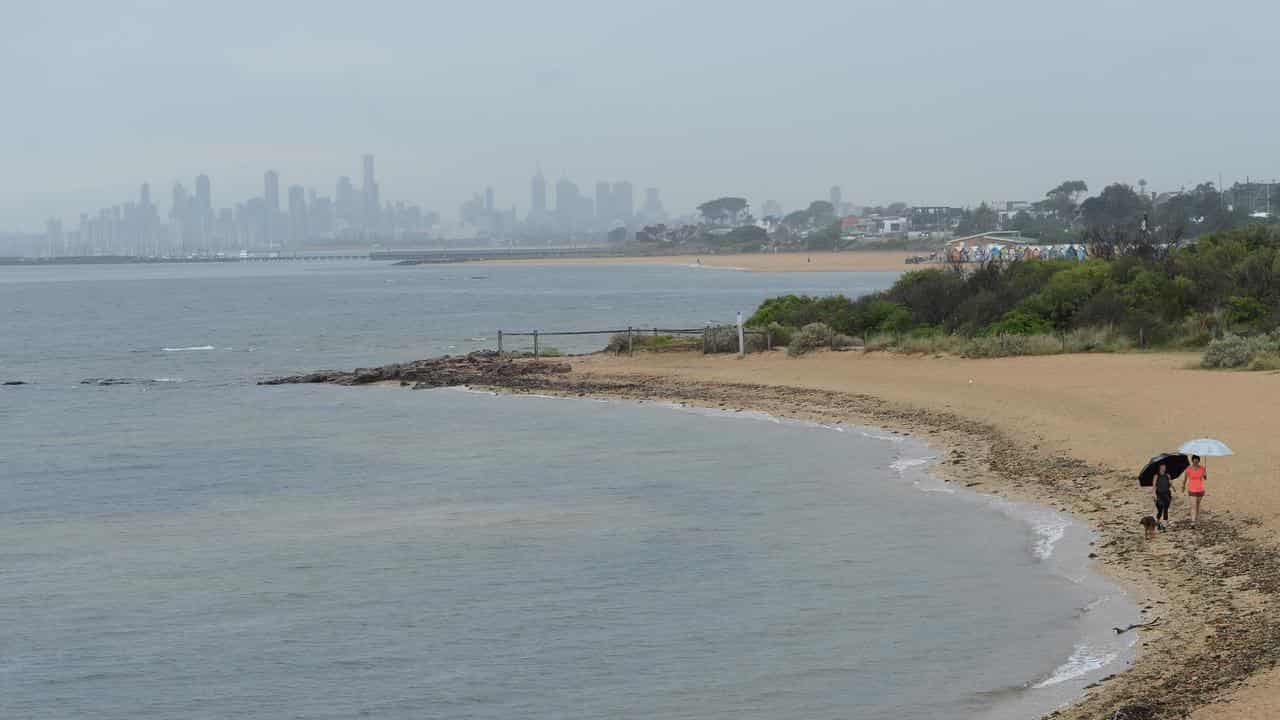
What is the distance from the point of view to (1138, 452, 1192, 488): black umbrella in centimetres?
1853

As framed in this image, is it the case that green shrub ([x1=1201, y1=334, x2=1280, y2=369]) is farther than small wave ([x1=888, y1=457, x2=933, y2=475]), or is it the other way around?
green shrub ([x1=1201, y1=334, x2=1280, y2=369])

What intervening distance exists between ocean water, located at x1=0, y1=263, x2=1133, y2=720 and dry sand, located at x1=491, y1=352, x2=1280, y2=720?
757 mm

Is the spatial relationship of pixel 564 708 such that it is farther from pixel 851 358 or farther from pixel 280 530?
pixel 851 358

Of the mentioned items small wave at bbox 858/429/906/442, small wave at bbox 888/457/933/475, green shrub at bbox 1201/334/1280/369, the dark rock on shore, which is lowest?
the dark rock on shore

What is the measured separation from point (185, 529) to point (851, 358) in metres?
23.5

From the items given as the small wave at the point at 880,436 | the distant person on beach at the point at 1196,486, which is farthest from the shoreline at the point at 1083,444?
the small wave at the point at 880,436

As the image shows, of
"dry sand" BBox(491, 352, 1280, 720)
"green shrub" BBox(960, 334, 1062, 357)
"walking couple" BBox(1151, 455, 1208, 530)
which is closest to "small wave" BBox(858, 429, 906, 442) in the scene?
"dry sand" BBox(491, 352, 1280, 720)

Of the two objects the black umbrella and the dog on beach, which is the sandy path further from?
the black umbrella

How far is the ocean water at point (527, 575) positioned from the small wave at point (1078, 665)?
3 cm

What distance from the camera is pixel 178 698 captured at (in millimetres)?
13398

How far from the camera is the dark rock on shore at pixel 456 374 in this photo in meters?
42.9

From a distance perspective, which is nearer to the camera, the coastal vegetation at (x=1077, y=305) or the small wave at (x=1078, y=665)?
the small wave at (x=1078, y=665)

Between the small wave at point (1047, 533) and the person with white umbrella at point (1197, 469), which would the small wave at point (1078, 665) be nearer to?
the small wave at point (1047, 533)

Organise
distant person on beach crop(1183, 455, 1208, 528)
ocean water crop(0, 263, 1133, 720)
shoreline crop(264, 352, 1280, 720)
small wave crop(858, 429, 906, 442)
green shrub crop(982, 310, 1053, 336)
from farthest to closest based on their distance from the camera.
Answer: green shrub crop(982, 310, 1053, 336) → small wave crop(858, 429, 906, 442) → distant person on beach crop(1183, 455, 1208, 528) → ocean water crop(0, 263, 1133, 720) → shoreline crop(264, 352, 1280, 720)
